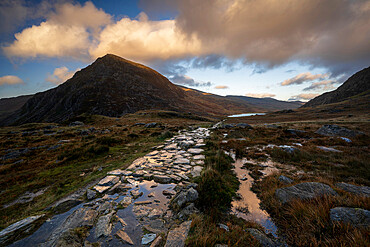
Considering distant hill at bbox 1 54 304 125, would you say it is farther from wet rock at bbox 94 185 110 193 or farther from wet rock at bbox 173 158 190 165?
wet rock at bbox 94 185 110 193

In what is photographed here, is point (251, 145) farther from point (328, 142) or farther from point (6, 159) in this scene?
point (6, 159)

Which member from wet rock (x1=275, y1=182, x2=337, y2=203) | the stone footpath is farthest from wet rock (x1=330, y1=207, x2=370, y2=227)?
the stone footpath

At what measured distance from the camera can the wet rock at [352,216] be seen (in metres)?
2.62

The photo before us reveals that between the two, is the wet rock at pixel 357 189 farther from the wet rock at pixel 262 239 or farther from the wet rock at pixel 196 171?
the wet rock at pixel 196 171

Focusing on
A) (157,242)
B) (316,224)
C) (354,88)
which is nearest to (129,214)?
(157,242)

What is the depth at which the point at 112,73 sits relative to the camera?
11181cm

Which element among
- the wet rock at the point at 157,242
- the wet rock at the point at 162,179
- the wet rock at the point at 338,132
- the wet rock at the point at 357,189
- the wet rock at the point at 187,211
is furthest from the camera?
the wet rock at the point at 338,132

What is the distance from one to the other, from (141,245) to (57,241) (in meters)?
1.73

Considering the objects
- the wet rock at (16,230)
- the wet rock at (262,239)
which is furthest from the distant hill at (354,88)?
the wet rock at (16,230)

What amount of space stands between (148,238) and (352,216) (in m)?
4.50

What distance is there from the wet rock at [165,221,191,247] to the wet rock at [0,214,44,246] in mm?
3435

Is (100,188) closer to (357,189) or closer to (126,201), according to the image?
(126,201)

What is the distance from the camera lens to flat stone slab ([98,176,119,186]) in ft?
17.7

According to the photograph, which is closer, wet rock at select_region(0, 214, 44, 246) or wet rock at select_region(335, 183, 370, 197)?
wet rock at select_region(0, 214, 44, 246)
